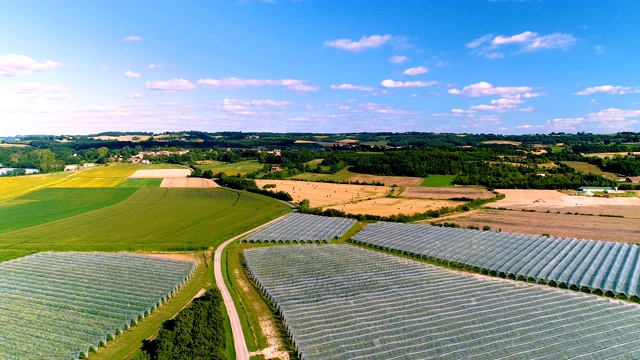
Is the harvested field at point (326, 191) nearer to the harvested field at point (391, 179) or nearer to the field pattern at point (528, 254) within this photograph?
the harvested field at point (391, 179)

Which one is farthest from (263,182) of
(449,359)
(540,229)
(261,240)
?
(449,359)

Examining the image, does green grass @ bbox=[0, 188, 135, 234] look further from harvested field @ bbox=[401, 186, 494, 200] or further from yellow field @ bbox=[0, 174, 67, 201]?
harvested field @ bbox=[401, 186, 494, 200]

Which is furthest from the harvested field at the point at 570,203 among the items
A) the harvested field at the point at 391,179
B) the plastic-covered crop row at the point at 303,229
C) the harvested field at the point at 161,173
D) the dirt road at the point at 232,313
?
the harvested field at the point at 161,173

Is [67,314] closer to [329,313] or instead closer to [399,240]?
[329,313]

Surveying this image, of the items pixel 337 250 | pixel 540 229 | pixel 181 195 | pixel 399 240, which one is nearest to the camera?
pixel 337 250

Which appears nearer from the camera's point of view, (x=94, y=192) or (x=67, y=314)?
(x=67, y=314)

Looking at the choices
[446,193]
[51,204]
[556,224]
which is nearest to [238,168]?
[51,204]
